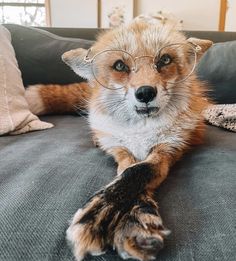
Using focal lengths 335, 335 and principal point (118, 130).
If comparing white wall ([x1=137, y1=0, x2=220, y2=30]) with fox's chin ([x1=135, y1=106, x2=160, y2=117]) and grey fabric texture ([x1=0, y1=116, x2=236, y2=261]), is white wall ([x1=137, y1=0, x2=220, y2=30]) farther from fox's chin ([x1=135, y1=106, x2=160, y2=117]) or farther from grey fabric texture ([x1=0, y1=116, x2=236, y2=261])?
fox's chin ([x1=135, y1=106, x2=160, y2=117])

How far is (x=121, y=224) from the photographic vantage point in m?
0.59

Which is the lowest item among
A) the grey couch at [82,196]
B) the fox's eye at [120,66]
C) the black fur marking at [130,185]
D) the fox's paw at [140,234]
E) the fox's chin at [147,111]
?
the grey couch at [82,196]

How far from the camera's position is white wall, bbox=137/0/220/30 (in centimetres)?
319

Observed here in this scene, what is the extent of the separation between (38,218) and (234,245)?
359mm

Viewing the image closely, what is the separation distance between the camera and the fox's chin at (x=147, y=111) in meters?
0.89

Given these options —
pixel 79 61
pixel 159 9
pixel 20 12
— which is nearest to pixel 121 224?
pixel 79 61

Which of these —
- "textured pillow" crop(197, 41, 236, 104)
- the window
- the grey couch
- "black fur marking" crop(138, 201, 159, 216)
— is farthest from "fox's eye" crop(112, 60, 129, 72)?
the window

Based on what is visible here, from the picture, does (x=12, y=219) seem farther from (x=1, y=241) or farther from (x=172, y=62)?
(x=172, y=62)

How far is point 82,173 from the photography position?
850 millimetres

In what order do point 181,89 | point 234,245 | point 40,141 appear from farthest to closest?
point 40,141 → point 181,89 → point 234,245

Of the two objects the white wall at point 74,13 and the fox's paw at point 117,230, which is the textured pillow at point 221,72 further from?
the white wall at point 74,13

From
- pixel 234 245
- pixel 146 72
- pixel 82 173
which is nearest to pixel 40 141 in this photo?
pixel 82 173

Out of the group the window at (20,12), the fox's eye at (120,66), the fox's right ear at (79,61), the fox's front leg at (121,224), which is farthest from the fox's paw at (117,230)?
the window at (20,12)

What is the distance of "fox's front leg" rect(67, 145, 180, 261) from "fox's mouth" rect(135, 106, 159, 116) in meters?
0.22
